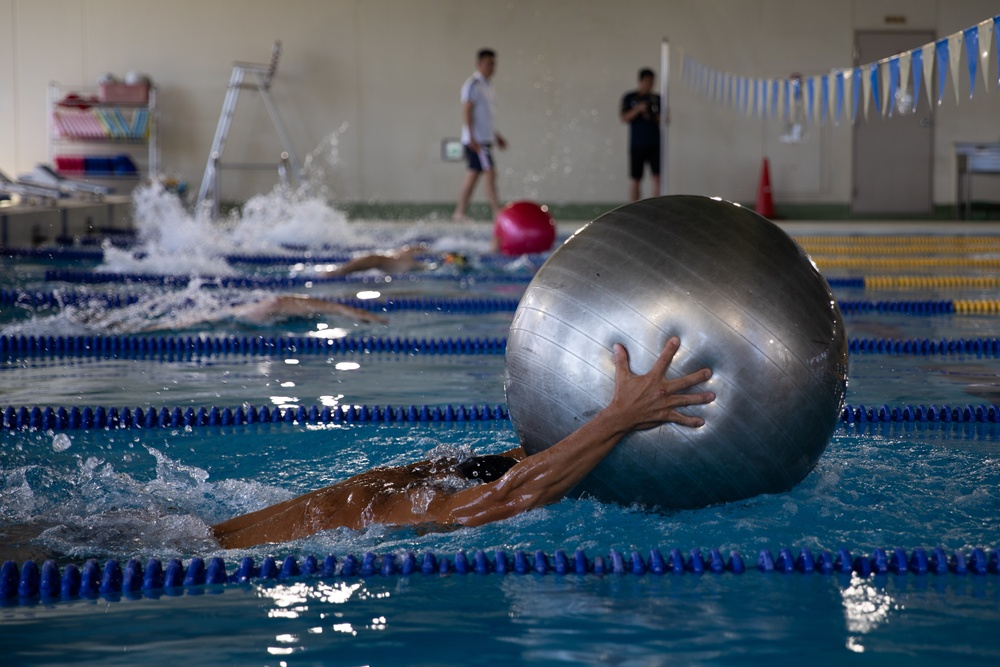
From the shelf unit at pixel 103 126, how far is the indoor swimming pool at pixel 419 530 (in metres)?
8.53

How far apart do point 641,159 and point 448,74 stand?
10.1ft

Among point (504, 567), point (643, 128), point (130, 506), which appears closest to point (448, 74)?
point (643, 128)

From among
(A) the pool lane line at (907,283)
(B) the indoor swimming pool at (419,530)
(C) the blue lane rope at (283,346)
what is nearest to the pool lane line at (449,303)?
(B) the indoor swimming pool at (419,530)

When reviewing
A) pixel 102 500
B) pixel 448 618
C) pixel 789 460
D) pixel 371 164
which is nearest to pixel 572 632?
pixel 448 618

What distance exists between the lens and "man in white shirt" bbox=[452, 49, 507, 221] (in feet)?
37.0

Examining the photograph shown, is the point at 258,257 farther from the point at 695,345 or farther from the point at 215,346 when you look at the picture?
the point at 695,345

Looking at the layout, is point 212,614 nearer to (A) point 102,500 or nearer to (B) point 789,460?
(A) point 102,500

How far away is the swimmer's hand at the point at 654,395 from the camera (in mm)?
2359

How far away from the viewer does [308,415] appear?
3.98m

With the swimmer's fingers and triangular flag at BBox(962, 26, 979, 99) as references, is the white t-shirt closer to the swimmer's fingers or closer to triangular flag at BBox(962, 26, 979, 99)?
triangular flag at BBox(962, 26, 979, 99)

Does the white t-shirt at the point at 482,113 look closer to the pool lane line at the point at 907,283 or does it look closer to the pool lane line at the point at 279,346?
the pool lane line at the point at 907,283

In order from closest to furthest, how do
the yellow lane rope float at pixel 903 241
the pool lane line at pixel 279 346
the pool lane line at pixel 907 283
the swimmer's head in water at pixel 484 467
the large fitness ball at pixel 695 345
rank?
the large fitness ball at pixel 695 345 < the swimmer's head in water at pixel 484 467 < the pool lane line at pixel 279 346 < the pool lane line at pixel 907 283 < the yellow lane rope float at pixel 903 241

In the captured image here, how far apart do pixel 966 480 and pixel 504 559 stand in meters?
1.44

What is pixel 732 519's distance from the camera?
2.61m
